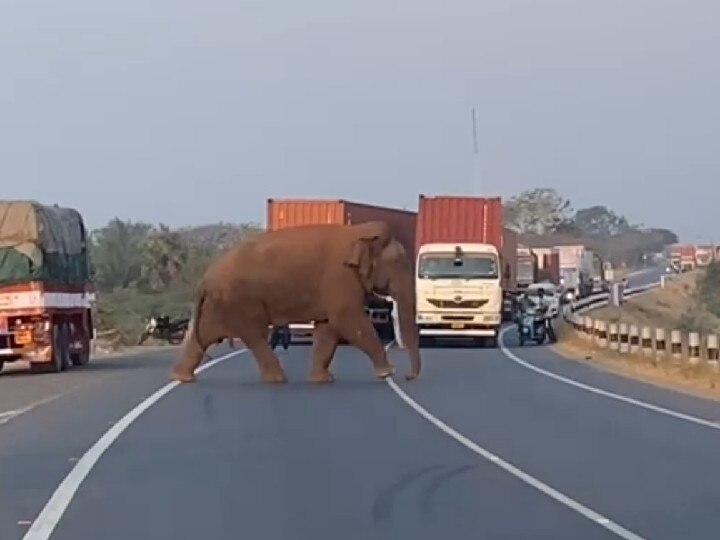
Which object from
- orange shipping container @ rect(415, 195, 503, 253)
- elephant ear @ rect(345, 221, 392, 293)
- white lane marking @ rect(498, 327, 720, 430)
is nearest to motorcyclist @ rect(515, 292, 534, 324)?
orange shipping container @ rect(415, 195, 503, 253)

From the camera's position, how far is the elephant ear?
30.3 m

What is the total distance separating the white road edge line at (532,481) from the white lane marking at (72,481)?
3648mm

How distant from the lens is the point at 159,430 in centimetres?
2064

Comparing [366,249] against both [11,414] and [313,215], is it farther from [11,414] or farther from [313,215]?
[313,215]

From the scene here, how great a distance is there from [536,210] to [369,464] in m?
154

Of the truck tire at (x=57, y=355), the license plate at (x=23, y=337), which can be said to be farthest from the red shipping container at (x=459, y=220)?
the license plate at (x=23, y=337)

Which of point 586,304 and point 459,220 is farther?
point 586,304

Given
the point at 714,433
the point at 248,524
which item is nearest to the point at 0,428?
the point at 714,433

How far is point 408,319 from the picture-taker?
30.8 m

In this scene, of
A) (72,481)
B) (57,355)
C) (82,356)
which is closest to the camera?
(72,481)

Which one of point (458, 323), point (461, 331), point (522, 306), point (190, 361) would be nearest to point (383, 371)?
point (190, 361)

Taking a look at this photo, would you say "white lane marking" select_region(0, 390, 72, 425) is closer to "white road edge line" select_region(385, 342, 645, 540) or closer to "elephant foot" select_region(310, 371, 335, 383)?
"elephant foot" select_region(310, 371, 335, 383)

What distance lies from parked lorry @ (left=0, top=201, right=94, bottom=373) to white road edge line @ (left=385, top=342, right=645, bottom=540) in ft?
42.4

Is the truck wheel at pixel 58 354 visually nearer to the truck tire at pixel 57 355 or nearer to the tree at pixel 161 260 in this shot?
the truck tire at pixel 57 355
